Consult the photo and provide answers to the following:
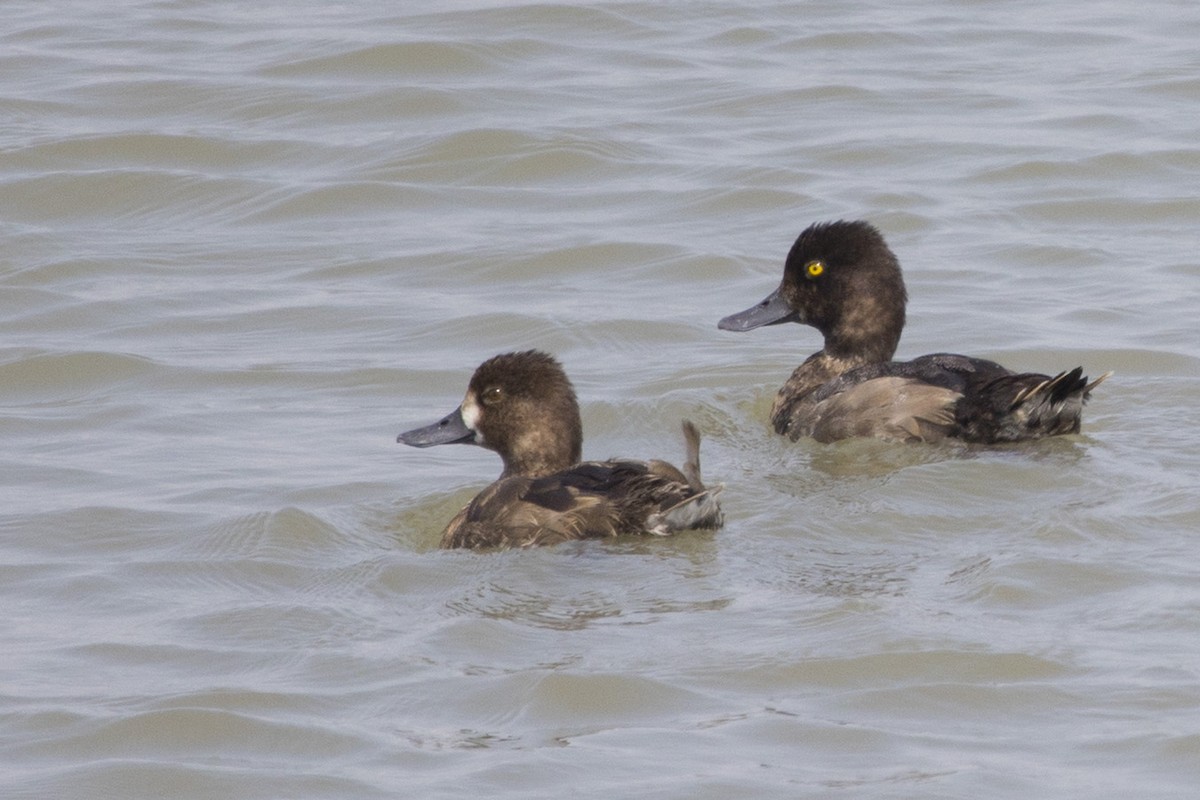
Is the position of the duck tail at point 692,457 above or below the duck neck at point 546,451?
above

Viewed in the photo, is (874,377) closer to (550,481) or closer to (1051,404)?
(1051,404)

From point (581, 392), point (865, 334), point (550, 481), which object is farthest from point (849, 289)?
point (550, 481)

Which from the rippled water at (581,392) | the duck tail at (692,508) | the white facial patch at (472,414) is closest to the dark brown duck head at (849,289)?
the rippled water at (581,392)

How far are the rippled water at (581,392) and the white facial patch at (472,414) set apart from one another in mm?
371

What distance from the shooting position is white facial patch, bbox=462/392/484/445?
29.0 ft

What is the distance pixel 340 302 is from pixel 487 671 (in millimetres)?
5587

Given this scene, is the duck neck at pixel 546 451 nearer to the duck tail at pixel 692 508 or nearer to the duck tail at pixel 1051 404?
the duck tail at pixel 692 508

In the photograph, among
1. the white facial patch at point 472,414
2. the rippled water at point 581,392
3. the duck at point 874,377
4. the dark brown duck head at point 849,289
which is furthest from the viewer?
the dark brown duck head at point 849,289

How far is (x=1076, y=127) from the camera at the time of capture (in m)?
15.2

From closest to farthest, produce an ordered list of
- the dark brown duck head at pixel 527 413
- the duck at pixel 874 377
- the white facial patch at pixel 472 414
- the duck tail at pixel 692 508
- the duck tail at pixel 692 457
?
the duck tail at pixel 692 508
the duck tail at pixel 692 457
the dark brown duck head at pixel 527 413
the white facial patch at pixel 472 414
the duck at pixel 874 377

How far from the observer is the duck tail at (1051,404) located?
900 cm

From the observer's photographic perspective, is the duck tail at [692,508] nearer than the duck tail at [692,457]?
Yes

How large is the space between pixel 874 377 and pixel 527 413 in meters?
1.84

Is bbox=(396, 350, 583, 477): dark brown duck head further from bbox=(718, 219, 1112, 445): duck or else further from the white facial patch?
bbox=(718, 219, 1112, 445): duck
